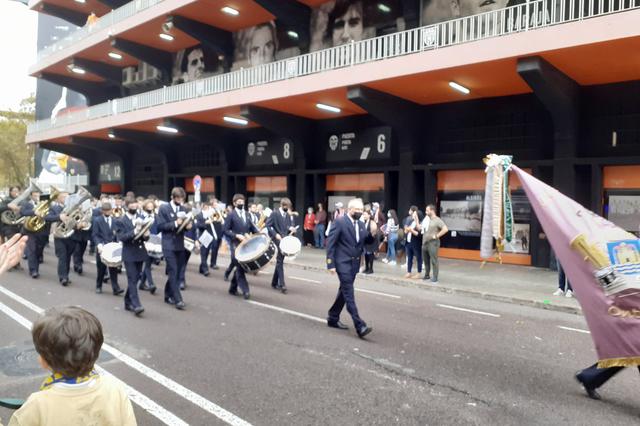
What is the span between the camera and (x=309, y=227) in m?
20.6

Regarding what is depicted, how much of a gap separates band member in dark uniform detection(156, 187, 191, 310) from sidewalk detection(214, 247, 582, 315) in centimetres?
544

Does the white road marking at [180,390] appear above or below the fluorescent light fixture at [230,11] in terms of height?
below

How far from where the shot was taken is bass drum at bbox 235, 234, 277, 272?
9.22 meters

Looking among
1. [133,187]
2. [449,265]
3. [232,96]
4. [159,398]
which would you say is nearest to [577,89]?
[449,265]

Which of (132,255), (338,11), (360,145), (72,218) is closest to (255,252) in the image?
(132,255)

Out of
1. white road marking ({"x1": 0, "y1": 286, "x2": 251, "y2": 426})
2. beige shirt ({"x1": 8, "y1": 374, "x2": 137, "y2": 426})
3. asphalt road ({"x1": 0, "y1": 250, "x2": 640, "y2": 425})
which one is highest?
beige shirt ({"x1": 8, "y1": 374, "x2": 137, "y2": 426})

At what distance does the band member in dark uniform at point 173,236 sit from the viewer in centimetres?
862

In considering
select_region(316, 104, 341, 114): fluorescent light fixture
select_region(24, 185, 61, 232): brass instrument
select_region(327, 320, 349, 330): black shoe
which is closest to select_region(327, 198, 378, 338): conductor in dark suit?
select_region(327, 320, 349, 330): black shoe

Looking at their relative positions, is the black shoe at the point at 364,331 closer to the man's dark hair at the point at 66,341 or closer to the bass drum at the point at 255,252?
the bass drum at the point at 255,252

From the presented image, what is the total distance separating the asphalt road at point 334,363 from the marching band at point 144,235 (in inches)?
27.2

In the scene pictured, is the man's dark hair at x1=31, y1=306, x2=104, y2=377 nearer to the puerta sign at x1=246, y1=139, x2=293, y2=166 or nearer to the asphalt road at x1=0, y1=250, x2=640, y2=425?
the asphalt road at x1=0, y1=250, x2=640, y2=425

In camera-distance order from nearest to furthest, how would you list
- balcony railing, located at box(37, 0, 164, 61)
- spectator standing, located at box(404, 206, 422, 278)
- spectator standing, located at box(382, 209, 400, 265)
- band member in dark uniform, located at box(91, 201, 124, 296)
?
band member in dark uniform, located at box(91, 201, 124, 296)
spectator standing, located at box(404, 206, 422, 278)
spectator standing, located at box(382, 209, 400, 265)
balcony railing, located at box(37, 0, 164, 61)

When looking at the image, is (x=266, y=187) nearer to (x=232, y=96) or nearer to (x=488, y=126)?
(x=232, y=96)

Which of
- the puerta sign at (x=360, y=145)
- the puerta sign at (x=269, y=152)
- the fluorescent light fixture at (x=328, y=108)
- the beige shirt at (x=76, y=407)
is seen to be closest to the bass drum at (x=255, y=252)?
the beige shirt at (x=76, y=407)
